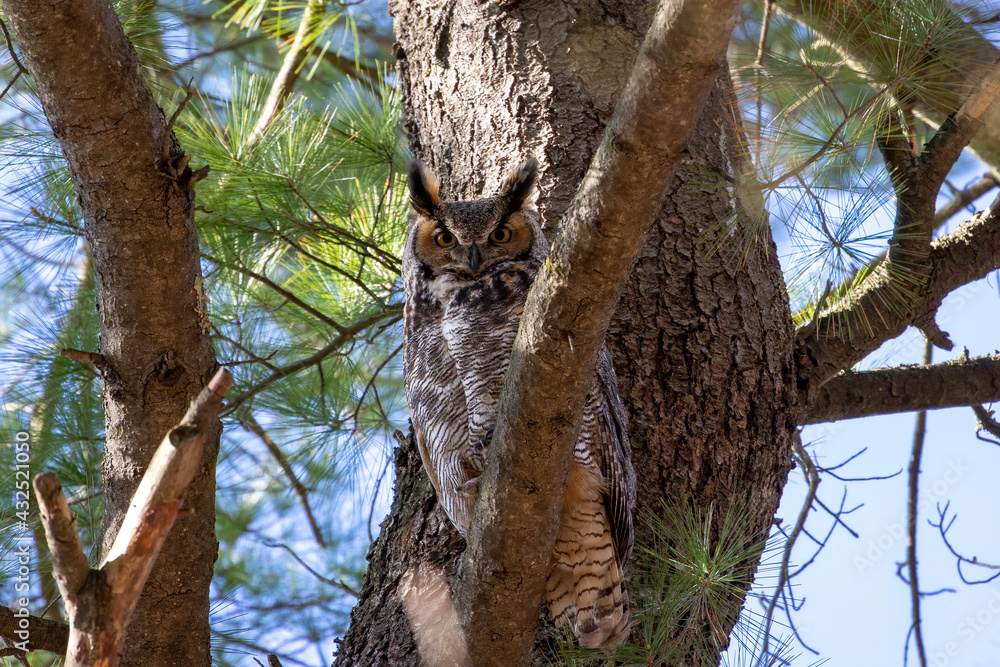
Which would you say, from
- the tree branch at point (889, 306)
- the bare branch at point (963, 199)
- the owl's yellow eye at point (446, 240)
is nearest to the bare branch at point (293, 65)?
the owl's yellow eye at point (446, 240)

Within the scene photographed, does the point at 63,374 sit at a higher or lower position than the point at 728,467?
higher

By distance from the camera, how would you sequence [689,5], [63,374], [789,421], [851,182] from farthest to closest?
Answer: 1. [63,374]
2. [789,421]
3. [851,182]
4. [689,5]

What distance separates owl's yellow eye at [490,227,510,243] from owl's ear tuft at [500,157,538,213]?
0.14ft

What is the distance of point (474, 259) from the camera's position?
176 centimetres

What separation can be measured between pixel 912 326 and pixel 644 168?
1.29 m

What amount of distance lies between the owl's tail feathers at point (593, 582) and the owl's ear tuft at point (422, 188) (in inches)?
29.6

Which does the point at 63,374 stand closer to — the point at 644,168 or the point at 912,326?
the point at 644,168

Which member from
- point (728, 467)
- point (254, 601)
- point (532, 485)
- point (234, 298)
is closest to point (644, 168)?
point (532, 485)

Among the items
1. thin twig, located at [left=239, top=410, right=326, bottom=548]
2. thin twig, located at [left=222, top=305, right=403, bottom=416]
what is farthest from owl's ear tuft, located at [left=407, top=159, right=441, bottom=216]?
thin twig, located at [left=239, top=410, right=326, bottom=548]

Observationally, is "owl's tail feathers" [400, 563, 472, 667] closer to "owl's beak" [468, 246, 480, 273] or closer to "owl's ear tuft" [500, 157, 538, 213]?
"owl's beak" [468, 246, 480, 273]

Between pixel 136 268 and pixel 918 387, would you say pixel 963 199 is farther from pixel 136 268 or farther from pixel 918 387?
pixel 136 268

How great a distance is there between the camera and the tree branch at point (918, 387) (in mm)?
2072

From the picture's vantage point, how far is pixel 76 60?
1231 mm

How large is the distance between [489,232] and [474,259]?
0.24 feet
